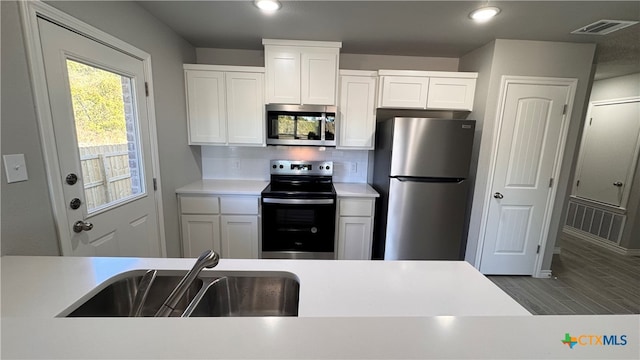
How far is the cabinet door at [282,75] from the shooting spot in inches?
92.6

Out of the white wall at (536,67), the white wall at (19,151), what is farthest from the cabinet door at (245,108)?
the white wall at (536,67)

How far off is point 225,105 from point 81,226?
1.59 m

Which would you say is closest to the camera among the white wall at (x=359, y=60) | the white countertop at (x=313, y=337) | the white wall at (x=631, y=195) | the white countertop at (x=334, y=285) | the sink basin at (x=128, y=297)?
the white countertop at (x=313, y=337)

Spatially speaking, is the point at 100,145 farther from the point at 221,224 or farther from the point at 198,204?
the point at 221,224

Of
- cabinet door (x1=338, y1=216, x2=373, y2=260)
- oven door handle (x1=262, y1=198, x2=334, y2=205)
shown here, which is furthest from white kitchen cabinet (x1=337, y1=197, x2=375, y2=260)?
oven door handle (x1=262, y1=198, x2=334, y2=205)

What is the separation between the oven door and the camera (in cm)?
234

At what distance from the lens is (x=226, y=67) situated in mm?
2418

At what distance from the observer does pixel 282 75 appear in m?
2.38

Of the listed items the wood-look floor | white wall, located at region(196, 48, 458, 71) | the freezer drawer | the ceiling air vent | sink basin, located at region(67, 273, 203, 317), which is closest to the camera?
sink basin, located at region(67, 273, 203, 317)

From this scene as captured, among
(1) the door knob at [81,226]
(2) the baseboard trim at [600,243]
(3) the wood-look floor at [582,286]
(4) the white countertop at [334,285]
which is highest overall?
(1) the door knob at [81,226]

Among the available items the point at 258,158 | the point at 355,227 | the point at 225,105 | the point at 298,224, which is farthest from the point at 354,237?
the point at 225,105

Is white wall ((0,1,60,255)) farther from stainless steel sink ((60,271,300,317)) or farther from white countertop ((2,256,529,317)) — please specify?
stainless steel sink ((60,271,300,317))

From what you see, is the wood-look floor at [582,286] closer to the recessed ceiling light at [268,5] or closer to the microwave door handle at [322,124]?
the microwave door handle at [322,124]

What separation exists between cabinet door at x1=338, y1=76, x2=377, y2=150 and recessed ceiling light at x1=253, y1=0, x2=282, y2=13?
3.11ft
